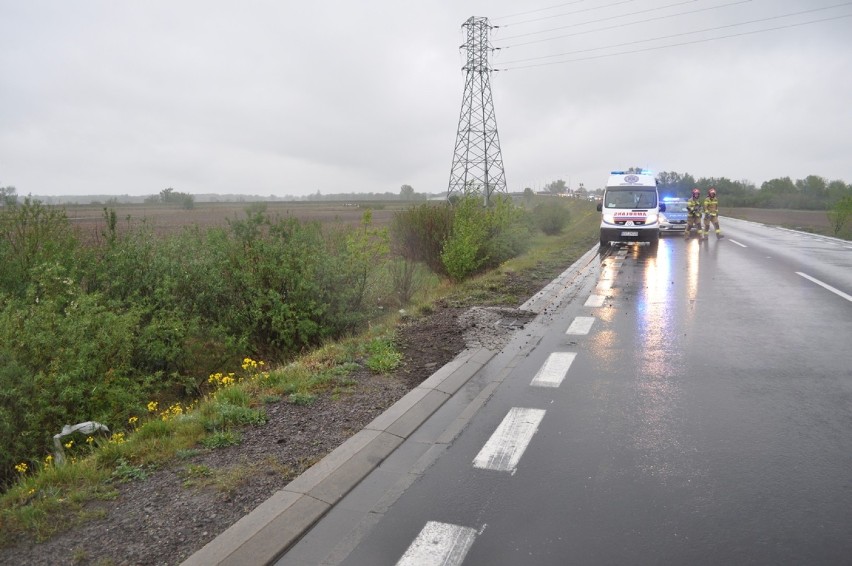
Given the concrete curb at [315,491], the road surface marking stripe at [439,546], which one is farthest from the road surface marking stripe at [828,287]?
the road surface marking stripe at [439,546]

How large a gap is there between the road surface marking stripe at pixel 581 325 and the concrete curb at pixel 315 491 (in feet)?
10.5

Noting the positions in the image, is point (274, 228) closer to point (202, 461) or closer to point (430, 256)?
point (202, 461)

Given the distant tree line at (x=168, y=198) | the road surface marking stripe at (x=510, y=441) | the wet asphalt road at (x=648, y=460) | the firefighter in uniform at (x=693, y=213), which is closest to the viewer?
the wet asphalt road at (x=648, y=460)

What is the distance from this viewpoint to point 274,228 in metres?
9.95

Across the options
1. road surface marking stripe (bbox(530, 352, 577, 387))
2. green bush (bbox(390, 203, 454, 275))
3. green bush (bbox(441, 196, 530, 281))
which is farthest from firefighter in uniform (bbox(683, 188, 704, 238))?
road surface marking stripe (bbox(530, 352, 577, 387))

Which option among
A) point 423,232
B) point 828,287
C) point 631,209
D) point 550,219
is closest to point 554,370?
point 828,287

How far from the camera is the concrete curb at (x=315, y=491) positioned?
3.20 meters

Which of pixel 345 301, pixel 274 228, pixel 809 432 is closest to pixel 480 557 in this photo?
pixel 809 432

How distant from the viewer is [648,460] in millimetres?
4285

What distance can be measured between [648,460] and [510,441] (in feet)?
3.28

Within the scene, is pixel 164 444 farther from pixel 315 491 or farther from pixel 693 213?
pixel 693 213

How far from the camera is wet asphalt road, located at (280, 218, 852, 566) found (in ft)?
10.7

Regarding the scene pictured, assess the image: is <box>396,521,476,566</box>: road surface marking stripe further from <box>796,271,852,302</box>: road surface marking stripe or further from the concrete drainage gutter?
<box>796,271,852,302</box>: road surface marking stripe

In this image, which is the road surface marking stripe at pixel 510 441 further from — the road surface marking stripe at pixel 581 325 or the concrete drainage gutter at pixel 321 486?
the road surface marking stripe at pixel 581 325
